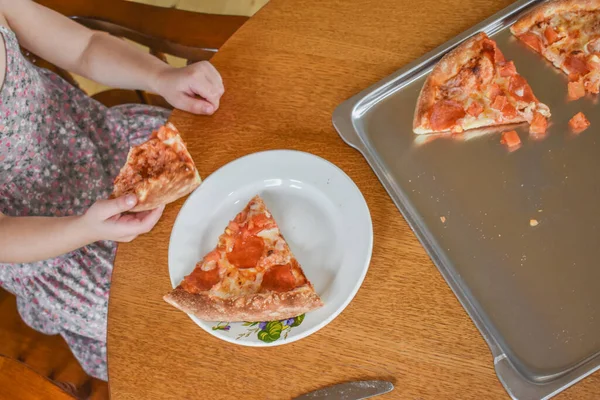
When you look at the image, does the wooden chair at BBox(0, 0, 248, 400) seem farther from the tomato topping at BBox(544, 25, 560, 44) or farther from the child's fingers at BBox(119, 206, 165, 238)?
the tomato topping at BBox(544, 25, 560, 44)

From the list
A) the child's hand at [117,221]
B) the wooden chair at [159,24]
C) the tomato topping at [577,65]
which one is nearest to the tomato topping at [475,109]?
the tomato topping at [577,65]

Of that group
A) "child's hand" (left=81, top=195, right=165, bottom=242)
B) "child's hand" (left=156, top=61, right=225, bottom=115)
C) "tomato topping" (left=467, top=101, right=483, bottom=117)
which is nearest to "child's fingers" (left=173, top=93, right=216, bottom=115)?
"child's hand" (left=156, top=61, right=225, bottom=115)

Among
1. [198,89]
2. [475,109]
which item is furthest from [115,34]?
[475,109]

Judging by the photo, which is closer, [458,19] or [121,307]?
[121,307]

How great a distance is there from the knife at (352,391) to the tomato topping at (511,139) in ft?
1.89

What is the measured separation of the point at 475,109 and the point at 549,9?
0.29 m

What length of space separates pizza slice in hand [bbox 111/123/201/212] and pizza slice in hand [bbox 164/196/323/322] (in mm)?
144

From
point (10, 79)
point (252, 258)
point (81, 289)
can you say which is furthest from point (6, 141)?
point (252, 258)

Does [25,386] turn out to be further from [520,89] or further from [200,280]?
[520,89]

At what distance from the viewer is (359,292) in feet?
4.03

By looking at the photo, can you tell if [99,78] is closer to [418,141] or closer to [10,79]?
[10,79]

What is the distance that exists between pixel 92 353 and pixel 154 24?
91 cm

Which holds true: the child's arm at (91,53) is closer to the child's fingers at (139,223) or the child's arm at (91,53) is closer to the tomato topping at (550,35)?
the child's fingers at (139,223)

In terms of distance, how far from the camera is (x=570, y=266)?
1.16 metres
